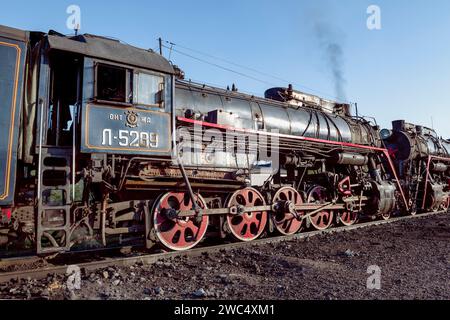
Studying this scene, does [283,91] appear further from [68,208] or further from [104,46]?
[68,208]

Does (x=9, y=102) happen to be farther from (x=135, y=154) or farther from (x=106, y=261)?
(x=106, y=261)

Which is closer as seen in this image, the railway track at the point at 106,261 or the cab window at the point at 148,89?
the railway track at the point at 106,261

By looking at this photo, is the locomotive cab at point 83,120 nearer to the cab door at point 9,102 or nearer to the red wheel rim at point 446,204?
the cab door at point 9,102

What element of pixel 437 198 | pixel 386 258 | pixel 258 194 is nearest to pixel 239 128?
pixel 258 194

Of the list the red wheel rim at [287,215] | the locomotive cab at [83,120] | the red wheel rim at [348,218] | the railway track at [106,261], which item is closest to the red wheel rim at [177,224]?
→ the railway track at [106,261]

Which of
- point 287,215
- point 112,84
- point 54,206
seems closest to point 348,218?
point 287,215

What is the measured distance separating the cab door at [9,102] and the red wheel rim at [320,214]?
256 inches

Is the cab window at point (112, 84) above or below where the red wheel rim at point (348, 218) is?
above

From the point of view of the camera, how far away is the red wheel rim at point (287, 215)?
7805 millimetres

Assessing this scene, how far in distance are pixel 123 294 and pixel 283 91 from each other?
7743 mm

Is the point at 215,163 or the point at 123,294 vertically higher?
the point at 215,163

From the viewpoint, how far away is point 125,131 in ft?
18.3

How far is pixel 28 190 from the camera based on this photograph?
216 inches
